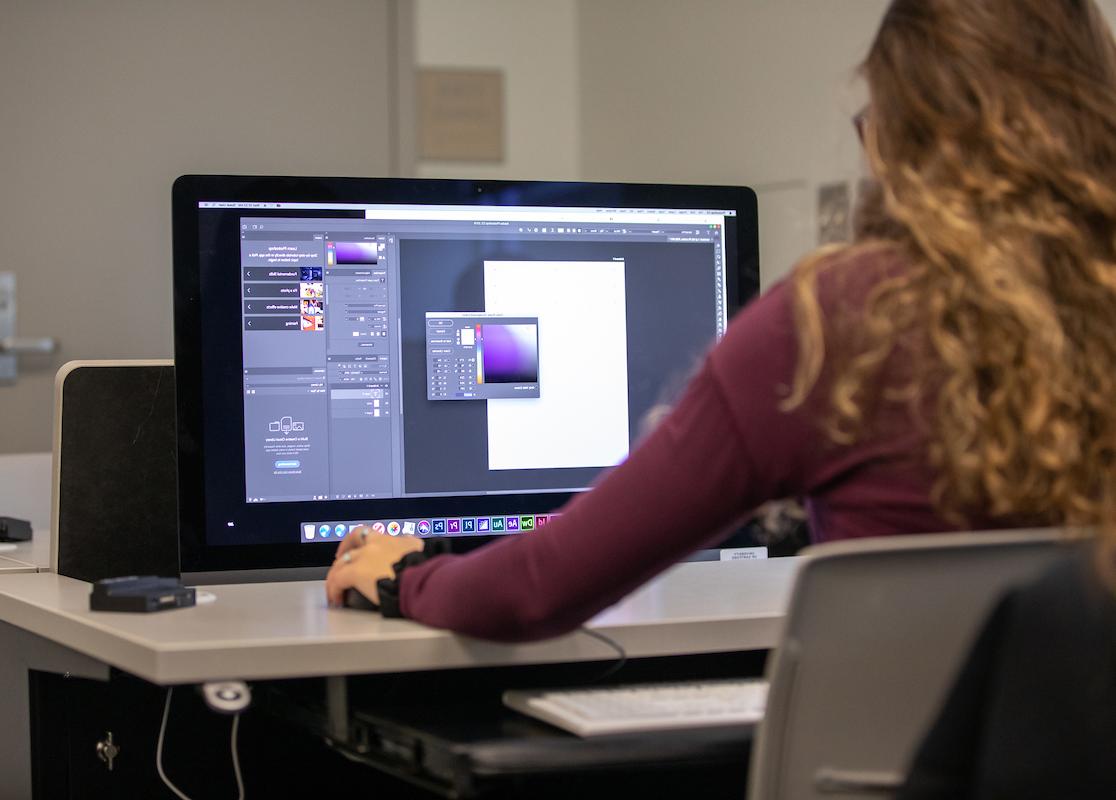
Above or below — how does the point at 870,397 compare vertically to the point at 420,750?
above

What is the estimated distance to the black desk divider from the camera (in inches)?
57.3

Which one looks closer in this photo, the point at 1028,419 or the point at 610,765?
the point at 1028,419

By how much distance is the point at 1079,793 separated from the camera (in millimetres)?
573

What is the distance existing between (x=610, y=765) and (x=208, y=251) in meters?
0.70

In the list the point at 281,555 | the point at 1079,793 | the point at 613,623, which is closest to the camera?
the point at 1079,793

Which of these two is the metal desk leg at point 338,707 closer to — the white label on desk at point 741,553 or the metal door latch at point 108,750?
the metal door latch at point 108,750

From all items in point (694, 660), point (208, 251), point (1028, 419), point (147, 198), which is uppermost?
point (147, 198)

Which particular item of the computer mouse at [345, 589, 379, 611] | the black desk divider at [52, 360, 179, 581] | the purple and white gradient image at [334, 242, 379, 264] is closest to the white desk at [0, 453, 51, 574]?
the black desk divider at [52, 360, 179, 581]

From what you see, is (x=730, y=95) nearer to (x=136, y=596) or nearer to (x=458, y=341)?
(x=458, y=341)

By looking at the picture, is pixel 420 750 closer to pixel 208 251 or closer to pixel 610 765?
pixel 610 765

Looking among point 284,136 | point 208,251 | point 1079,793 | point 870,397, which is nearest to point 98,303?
point 284,136

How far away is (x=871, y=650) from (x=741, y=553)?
0.78 meters

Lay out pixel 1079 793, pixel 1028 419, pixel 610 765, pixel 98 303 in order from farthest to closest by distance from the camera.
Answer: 1. pixel 98 303
2. pixel 610 765
3. pixel 1028 419
4. pixel 1079 793

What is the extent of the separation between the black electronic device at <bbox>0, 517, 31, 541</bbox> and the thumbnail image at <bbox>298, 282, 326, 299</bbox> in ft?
2.09
